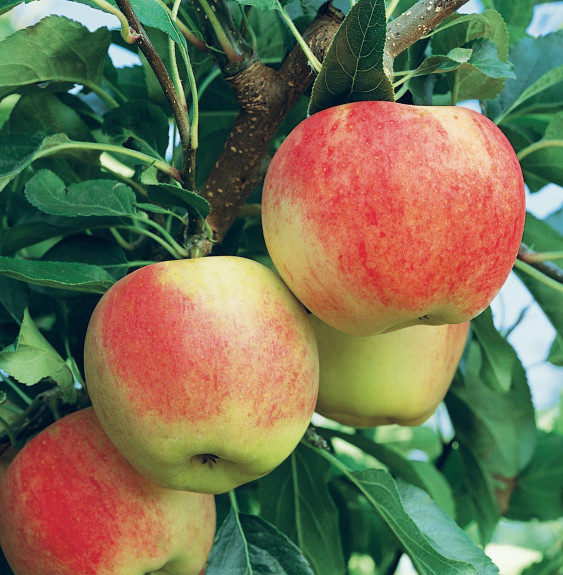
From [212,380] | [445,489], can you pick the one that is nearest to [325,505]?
[445,489]

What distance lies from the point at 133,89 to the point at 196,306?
1.65 ft

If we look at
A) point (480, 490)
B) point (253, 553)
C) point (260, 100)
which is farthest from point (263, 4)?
point (480, 490)

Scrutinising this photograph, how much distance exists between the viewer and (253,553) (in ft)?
2.64

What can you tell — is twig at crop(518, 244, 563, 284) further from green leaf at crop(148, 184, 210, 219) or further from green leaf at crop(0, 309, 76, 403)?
green leaf at crop(0, 309, 76, 403)

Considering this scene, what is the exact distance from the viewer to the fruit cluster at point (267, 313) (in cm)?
59

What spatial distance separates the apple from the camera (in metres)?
0.82

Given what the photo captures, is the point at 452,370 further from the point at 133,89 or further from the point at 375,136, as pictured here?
the point at 133,89

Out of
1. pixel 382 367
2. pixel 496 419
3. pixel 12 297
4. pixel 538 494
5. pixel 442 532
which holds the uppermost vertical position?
pixel 12 297

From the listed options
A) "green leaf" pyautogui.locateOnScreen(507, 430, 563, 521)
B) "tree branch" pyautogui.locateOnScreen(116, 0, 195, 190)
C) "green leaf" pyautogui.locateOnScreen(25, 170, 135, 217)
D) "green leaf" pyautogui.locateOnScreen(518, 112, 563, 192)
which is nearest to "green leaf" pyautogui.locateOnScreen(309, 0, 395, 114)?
"tree branch" pyautogui.locateOnScreen(116, 0, 195, 190)

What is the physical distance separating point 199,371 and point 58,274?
19 centimetres

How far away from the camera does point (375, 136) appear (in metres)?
0.60

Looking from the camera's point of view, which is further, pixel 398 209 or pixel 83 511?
pixel 83 511

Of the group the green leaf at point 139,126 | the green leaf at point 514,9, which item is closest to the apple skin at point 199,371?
the green leaf at point 139,126

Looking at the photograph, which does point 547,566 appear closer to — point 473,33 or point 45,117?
A: point 473,33
